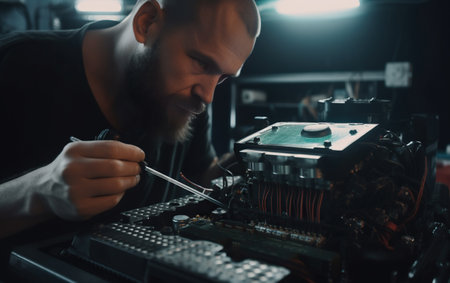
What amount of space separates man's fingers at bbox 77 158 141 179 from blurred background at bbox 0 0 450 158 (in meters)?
1.57

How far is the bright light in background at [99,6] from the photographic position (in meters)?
3.17

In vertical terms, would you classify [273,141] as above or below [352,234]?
above

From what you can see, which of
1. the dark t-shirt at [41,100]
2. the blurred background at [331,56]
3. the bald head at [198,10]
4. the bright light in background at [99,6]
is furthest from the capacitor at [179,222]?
the bright light in background at [99,6]

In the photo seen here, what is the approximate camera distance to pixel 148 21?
94 centimetres

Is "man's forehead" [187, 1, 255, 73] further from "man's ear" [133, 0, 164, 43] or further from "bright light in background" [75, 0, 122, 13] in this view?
"bright light in background" [75, 0, 122, 13]

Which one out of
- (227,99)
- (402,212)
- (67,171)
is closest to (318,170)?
(402,212)

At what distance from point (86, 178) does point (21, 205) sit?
18 centimetres

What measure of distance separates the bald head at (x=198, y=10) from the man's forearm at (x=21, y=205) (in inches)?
19.4

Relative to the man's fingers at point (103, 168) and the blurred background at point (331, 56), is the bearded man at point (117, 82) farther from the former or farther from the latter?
the blurred background at point (331, 56)

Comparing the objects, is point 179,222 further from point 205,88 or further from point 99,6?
point 99,6

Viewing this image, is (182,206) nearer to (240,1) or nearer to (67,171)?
(67,171)

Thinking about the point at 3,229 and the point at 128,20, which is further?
the point at 128,20

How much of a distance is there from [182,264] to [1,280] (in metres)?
0.40

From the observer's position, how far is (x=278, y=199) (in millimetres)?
692
